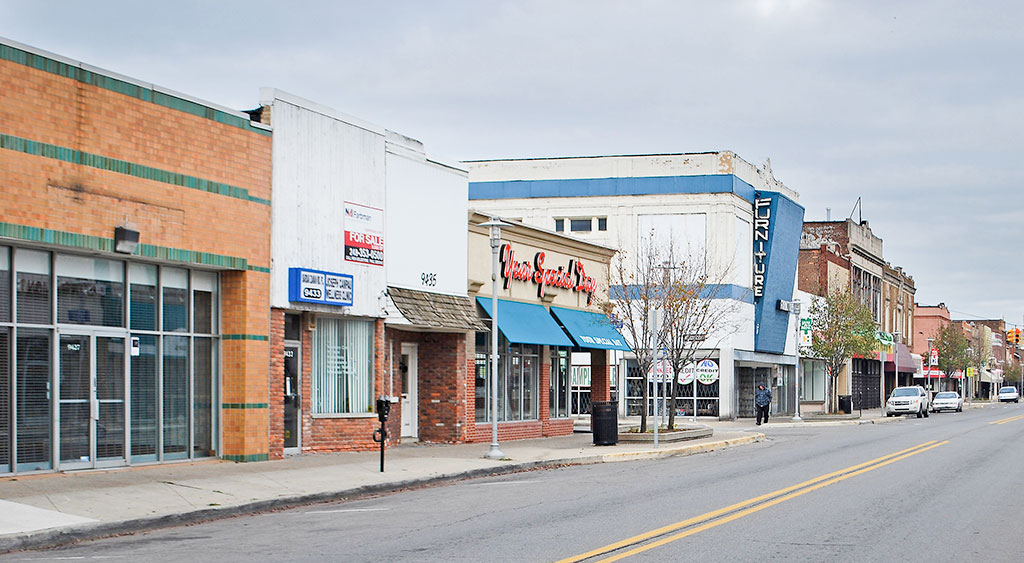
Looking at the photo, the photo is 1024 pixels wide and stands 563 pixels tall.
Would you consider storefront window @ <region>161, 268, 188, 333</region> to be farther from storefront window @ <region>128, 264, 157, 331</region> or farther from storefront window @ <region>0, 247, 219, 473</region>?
storefront window @ <region>128, 264, 157, 331</region>

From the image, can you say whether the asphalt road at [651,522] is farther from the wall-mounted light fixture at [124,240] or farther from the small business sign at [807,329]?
the small business sign at [807,329]

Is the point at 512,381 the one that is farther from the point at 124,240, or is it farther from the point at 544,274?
the point at 124,240

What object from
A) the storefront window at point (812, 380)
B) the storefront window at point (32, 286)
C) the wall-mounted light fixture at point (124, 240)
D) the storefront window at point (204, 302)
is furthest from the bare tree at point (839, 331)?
the storefront window at point (32, 286)

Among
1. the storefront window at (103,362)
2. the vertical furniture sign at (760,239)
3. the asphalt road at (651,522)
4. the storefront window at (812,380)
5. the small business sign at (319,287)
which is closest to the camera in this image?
the asphalt road at (651,522)

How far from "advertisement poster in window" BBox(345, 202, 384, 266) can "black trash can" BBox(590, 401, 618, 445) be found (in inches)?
286

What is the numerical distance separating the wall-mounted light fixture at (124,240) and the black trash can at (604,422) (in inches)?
536

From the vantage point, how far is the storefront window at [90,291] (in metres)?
17.2

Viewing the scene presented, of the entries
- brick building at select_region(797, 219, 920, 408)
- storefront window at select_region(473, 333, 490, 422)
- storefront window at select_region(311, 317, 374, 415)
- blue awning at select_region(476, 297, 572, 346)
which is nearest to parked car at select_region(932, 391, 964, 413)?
brick building at select_region(797, 219, 920, 408)

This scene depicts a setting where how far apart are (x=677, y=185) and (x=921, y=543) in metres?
38.7

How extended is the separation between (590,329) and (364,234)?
36.3 ft

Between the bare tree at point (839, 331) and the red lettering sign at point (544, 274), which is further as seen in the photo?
the bare tree at point (839, 331)

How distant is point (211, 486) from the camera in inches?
642

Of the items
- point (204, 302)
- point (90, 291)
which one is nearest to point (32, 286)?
point (90, 291)

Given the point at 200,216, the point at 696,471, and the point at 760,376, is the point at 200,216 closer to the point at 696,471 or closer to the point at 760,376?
the point at 696,471
